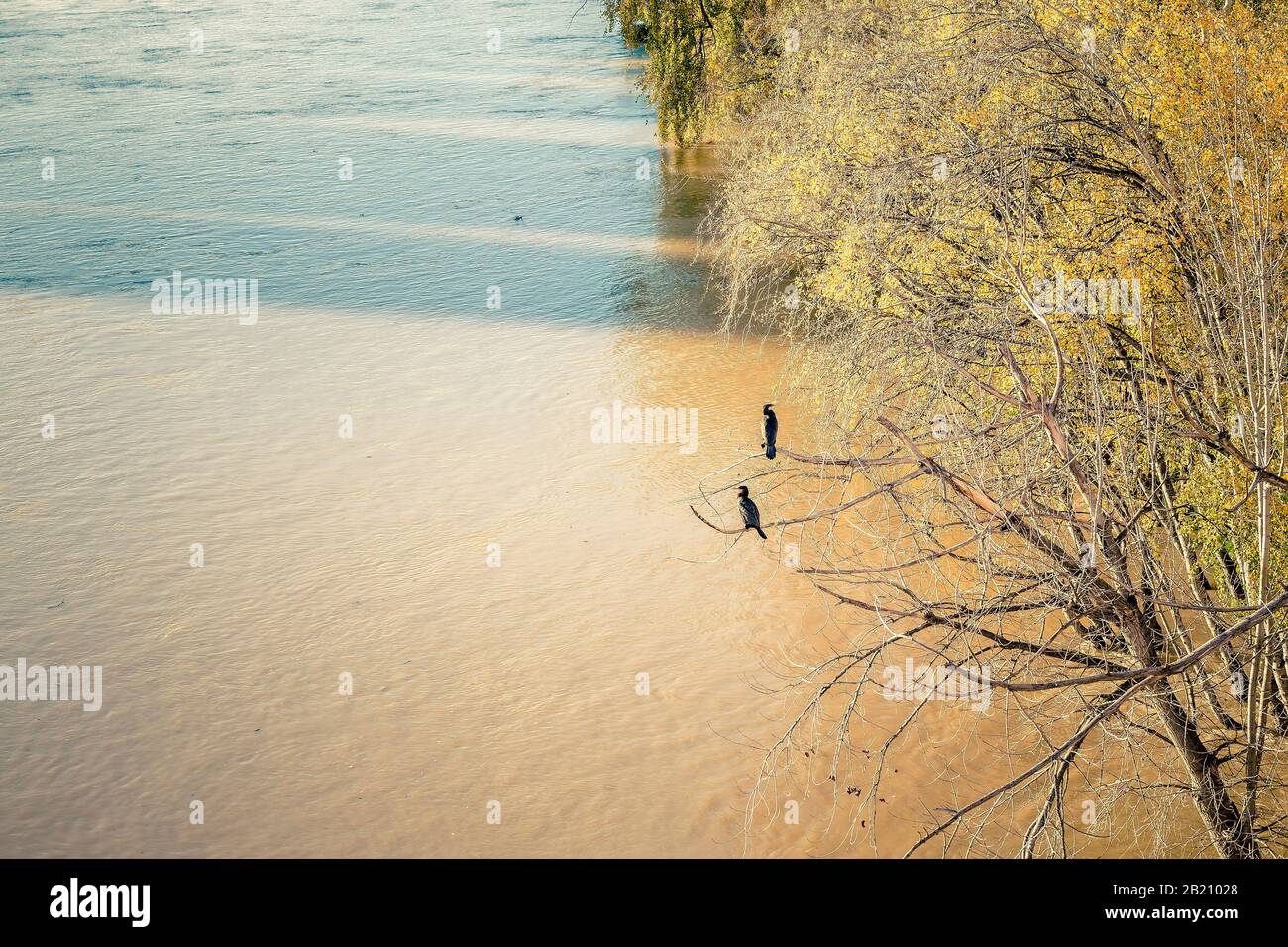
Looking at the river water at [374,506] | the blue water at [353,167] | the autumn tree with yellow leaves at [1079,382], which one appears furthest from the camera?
the blue water at [353,167]

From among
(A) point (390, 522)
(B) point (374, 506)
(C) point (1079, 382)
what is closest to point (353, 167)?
(B) point (374, 506)

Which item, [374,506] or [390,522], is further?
[374,506]

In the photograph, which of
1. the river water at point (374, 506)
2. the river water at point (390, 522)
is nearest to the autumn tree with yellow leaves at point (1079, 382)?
the river water at point (390, 522)

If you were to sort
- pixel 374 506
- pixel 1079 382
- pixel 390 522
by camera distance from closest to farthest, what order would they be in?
pixel 1079 382 < pixel 390 522 < pixel 374 506

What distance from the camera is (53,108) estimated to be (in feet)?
105

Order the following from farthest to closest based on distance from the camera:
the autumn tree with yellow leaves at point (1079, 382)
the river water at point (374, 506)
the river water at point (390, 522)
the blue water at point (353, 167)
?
the blue water at point (353, 167) → the river water at point (374, 506) → the river water at point (390, 522) → the autumn tree with yellow leaves at point (1079, 382)

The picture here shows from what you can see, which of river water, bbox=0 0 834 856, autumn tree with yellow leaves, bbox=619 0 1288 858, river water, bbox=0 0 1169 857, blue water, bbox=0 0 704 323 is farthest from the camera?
blue water, bbox=0 0 704 323

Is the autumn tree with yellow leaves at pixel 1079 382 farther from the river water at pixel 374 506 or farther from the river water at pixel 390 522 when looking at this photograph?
the river water at pixel 374 506

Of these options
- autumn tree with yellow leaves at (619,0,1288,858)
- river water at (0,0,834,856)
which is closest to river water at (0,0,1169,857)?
river water at (0,0,834,856)

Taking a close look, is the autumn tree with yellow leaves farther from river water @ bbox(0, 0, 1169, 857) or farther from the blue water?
the blue water

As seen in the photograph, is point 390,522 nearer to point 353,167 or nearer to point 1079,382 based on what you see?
point 1079,382

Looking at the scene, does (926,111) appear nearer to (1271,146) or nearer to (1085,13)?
(1085,13)
